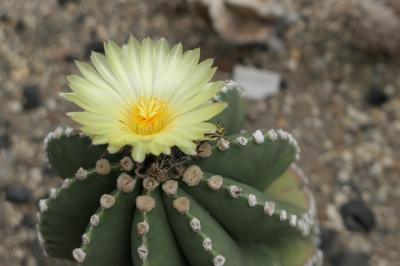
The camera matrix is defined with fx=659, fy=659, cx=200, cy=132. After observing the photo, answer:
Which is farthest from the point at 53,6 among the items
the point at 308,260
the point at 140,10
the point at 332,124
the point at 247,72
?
the point at 308,260

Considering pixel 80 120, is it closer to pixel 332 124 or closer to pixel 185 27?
pixel 332 124

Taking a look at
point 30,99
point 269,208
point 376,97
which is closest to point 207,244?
point 269,208

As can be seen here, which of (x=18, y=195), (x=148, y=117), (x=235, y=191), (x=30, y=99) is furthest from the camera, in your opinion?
(x=30, y=99)

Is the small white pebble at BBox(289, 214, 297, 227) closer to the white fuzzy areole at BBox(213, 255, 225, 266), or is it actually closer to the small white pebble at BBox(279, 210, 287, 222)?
the small white pebble at BBox(279, 210, 287, 222)

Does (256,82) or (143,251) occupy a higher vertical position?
(143,251)

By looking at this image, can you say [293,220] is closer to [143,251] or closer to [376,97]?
[143,251]

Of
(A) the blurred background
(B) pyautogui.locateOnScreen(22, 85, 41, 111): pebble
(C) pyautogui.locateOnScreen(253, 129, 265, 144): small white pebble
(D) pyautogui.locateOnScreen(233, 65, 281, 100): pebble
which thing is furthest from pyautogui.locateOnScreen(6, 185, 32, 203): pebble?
(C) pyautogui.locateOnScreen(253, 129, 265, 144): small white pebble
